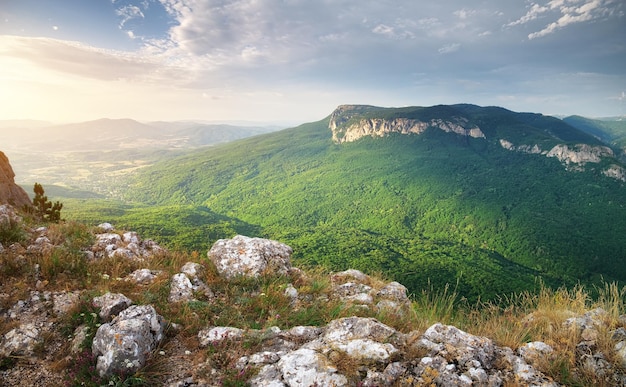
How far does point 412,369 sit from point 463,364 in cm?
83

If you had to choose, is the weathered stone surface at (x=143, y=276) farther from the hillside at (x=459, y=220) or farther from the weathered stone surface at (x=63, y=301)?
the hillside at (x=459, y=220)

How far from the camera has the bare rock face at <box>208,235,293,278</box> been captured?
26.0 ft

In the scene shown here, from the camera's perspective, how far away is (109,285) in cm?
604

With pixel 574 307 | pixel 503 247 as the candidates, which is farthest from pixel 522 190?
pixel 574 307

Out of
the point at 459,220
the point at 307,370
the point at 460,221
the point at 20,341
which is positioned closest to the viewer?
the point at 307,370

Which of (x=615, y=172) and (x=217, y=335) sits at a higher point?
(x=217, y=335)

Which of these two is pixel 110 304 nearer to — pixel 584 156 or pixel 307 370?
pixel 307 370

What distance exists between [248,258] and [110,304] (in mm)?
3609

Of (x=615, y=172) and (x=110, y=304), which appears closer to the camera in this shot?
(x=110, y=304)

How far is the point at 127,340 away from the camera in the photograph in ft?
14.1

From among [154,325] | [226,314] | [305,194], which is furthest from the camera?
[305,194]

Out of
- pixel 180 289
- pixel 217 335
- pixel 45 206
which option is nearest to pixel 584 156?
pixel 180 289

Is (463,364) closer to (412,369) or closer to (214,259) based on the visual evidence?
(412,369)

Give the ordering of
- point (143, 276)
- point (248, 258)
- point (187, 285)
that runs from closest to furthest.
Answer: point (187, 285)
point (143, 276)
point (248, 258)
